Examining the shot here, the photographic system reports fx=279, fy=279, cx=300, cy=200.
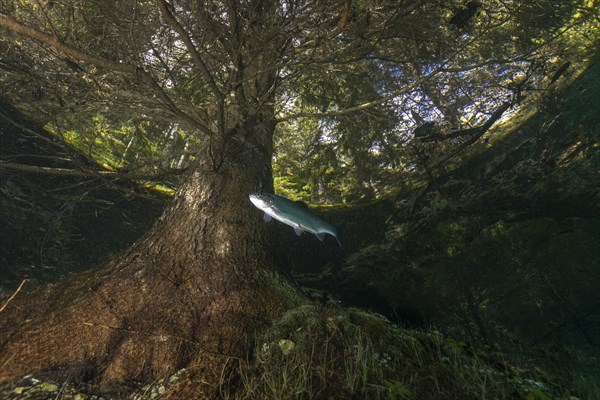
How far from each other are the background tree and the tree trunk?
0.01 meters

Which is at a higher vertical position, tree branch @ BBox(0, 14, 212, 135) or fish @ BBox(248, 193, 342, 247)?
tree branch @ BBox(0, 14, 212, 135)

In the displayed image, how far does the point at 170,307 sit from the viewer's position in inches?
120

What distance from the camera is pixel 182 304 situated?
122 inches

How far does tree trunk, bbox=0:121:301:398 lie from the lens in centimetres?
258

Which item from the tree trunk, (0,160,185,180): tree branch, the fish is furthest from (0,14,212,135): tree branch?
(0,160,185,180): tree branch

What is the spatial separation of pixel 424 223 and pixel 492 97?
3.52m

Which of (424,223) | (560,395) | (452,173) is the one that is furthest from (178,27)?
(452,173)

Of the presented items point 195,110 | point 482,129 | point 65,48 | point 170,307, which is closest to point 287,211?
point 170,307

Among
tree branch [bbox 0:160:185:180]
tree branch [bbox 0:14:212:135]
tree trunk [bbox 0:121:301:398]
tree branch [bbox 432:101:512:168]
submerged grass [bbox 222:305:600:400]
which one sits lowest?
submerged grass [bbox 222:305:600:400]

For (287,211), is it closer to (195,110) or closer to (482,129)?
(195,110)

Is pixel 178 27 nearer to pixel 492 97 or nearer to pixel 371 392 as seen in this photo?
pixel 371 392

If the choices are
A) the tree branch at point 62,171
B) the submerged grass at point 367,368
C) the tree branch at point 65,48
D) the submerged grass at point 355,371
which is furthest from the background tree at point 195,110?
the tree branch at point 62,171

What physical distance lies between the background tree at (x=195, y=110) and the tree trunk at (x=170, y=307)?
0.6 inches

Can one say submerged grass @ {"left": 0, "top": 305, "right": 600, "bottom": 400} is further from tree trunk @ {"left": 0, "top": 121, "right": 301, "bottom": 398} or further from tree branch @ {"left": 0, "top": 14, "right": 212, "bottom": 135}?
tree branch @ {"left": 0, "top": 14, "right": 212, "bottom": 135}
